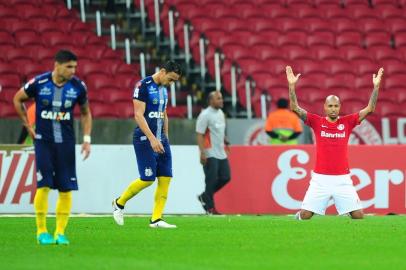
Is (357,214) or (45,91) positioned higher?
(45,91)

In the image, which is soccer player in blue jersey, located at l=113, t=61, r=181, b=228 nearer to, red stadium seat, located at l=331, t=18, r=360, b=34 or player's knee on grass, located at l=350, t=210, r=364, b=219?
player's knee on grass, located at l=350, t=210, r=364, b=219

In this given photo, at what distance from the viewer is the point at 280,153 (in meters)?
21.3

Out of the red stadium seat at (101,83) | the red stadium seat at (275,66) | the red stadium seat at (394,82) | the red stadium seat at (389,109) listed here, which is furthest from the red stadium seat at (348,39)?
the red stadium seat at (101,83)

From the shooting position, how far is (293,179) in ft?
69.4

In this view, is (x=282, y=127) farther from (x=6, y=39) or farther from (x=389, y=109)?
(x=6, y=39)

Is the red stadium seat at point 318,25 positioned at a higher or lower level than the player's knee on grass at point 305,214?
higher

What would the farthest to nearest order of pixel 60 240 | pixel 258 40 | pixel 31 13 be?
pixel 258 40, pixel 31 13, pixel 60 240

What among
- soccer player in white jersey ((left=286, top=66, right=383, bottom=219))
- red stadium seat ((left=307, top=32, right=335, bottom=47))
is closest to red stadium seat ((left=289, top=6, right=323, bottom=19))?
red stadium seat ((left=307, top=32, right=335, bottom=47))

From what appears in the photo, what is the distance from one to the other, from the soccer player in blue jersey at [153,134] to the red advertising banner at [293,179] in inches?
226

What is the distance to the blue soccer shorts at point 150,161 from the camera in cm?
1543

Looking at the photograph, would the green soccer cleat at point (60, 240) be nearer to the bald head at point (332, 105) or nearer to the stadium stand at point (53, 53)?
the bald head at point (332, 105)

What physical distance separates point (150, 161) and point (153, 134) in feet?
1.18

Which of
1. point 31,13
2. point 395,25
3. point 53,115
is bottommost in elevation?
point 53,115

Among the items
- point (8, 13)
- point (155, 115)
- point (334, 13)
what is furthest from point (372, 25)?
point (155, 115)
